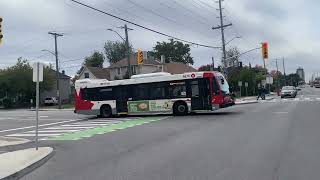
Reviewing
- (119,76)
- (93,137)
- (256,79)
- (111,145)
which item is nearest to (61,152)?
(111,145)

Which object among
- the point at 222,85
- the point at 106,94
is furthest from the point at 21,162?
the point at 106,94

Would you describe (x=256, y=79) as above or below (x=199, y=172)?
above

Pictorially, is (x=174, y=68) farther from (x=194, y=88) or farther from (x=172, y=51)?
(x=194, y=88)

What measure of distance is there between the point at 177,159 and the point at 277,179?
3376 millimetres

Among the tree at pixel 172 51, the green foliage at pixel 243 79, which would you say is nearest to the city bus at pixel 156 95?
the green foliage at pixel 243 79

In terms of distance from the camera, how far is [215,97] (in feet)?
92.1

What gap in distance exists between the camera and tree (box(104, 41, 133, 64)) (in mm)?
137500

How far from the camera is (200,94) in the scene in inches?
1120

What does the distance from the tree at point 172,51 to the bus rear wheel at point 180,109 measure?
101352mm

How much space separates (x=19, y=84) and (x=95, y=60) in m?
62.6

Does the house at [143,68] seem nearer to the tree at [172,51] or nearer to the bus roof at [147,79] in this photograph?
the tree at [172,51]

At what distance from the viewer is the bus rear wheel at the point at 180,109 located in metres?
29.2

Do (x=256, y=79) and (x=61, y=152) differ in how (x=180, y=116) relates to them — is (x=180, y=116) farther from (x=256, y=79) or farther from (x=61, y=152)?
(x=256, y=79)

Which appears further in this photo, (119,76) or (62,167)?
(119,76)
